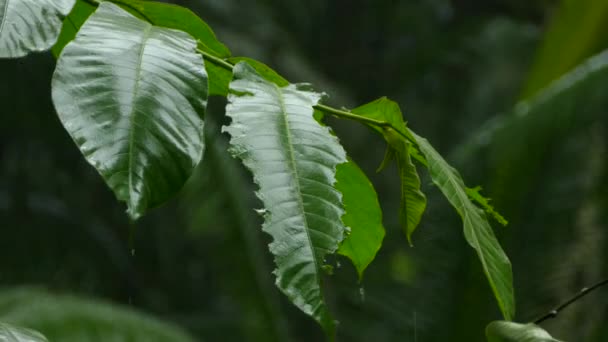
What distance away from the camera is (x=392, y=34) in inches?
271

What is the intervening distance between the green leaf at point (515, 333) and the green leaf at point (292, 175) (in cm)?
10

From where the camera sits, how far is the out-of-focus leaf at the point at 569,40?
2701mm

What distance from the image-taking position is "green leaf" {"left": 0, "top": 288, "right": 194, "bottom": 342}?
2.56m

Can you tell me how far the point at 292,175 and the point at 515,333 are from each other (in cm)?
14

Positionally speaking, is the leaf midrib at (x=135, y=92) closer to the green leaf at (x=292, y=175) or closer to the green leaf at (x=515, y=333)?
the green leaf at (x=292, y=175)

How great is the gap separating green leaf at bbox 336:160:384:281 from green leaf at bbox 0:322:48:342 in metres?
0.22

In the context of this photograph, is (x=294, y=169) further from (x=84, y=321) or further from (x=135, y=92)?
(x=84, y=321)

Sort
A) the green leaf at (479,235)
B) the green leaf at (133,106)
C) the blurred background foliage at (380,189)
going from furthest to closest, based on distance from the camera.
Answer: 1. the blurred background foliage at (380,189)
2. the green leaf at (479,235)
3. the green leaf at (133,106)

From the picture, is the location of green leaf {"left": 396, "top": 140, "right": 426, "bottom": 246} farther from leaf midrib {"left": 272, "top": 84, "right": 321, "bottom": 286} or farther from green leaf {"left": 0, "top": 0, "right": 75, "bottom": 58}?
green leaf {"left": 0, "top": 0, "right": 75, "bottom": 58}

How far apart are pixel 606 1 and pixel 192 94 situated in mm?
2367

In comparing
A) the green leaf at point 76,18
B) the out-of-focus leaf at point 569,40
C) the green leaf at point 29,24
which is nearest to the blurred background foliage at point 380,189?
the out-of-focus leaf at point 569,40

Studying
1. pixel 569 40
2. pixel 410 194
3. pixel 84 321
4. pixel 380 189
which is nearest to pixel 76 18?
pixel 410 194

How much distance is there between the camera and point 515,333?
522mm

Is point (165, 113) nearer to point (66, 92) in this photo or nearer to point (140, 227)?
point (66, 92)
